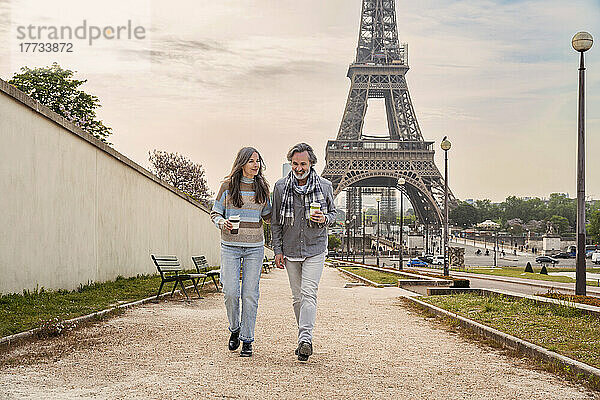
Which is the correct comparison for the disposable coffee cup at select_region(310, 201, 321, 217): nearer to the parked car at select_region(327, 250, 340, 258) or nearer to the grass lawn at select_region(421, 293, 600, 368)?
the grass lawn at select_region(421, 293, 600, 368)

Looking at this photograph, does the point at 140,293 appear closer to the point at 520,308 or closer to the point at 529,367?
the point at 520,308

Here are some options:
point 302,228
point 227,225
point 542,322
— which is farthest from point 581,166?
point 227,225

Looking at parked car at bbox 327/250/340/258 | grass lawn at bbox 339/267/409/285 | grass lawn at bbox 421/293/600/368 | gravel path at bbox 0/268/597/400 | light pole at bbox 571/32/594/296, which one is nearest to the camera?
gravel path at bbox 0/268/597/400

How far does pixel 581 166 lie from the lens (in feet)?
46.5

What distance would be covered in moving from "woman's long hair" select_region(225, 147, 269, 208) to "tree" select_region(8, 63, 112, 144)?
24825 millimetres

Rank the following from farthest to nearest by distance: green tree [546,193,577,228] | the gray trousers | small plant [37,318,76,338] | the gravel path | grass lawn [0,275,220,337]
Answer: green tree [546,193,577,228]
grass lawn [0,275,220,337]
small plant [37,318,76,338]
the gray trousers
the gravel path

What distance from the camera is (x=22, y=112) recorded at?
10.5 m

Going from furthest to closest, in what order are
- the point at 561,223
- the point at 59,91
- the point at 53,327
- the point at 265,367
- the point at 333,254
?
the point at 561,223, the point at 333,254, the point at 59,91, the point at 53,327, the point at 265,367

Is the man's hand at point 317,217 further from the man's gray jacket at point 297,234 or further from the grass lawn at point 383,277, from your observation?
the grass lawn at point 383,277

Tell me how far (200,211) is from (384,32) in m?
53.3

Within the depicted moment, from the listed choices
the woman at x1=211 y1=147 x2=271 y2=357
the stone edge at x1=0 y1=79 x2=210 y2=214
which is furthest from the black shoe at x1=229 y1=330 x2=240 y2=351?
the stone edge at x1=0 y1=79 x2=210 y2=214

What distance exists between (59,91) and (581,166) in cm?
2406

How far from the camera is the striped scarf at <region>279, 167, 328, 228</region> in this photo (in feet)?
21.5

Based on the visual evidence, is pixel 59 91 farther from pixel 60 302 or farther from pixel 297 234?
pixel 297 234
